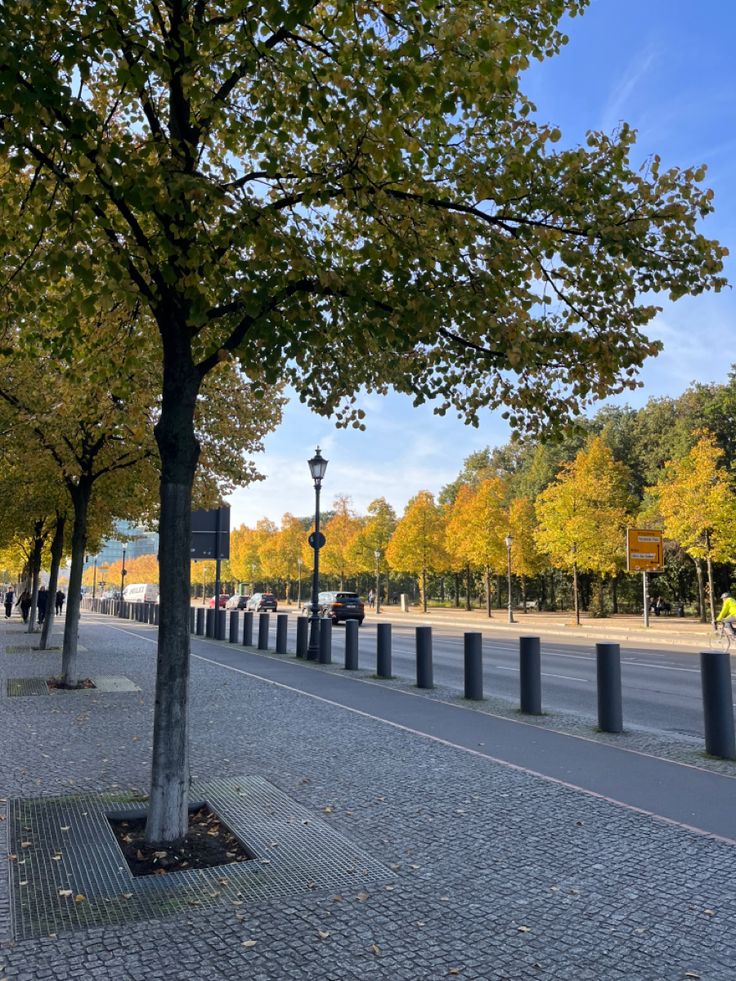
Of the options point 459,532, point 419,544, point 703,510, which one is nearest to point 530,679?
point 703,510

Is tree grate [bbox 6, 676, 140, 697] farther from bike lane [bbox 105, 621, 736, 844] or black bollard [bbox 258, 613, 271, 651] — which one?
black bollard [bbox 258, 613, 271, 651]

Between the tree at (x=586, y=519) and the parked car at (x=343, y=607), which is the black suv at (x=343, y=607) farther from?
the tree at (x=586, y=519)

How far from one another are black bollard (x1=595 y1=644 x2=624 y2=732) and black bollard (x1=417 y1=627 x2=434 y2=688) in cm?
351

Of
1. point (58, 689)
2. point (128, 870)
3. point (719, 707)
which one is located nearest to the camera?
point (128, 870)

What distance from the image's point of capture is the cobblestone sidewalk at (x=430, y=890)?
10.5 feet

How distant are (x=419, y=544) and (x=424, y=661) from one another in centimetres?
4029

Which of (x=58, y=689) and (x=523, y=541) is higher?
(x=523, y=541)

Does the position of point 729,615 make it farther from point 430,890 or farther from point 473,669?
point 430,890

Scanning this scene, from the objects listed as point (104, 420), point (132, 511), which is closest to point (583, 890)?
point (104, 420)

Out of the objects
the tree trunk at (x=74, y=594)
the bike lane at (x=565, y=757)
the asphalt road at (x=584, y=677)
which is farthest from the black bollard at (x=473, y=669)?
the tree trunk at (x=74, y=594)

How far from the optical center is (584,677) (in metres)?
14.4

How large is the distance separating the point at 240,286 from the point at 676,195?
11.0ft

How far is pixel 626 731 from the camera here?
27.5 feet

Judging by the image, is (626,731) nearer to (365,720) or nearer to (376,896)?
(365,720)
